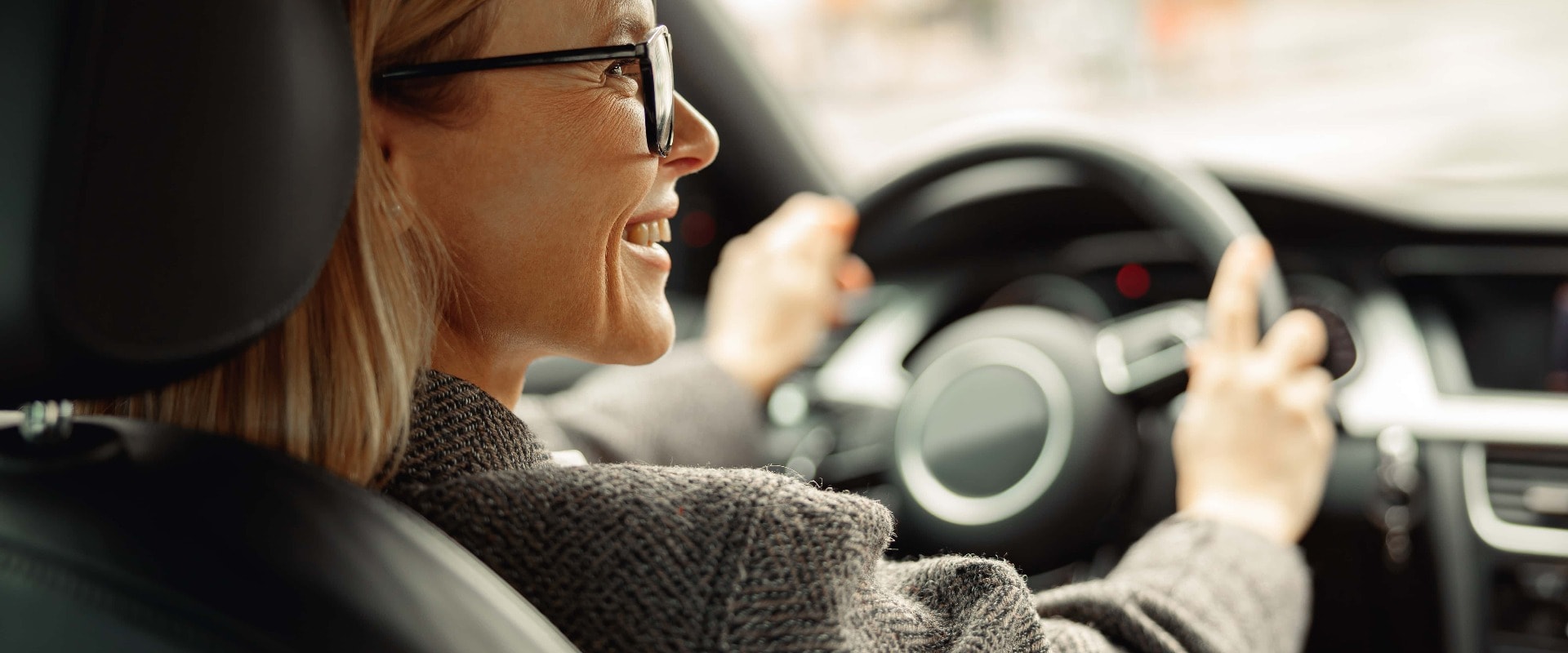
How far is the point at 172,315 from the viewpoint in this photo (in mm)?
522

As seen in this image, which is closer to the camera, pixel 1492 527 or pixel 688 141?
pixel 688 141

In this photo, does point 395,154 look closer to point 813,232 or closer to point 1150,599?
point 1150,599

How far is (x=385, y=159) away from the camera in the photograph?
0.79m

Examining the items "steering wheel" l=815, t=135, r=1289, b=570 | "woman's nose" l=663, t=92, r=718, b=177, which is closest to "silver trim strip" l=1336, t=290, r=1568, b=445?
"steering wheel" l=815, t=135, r=1289, b=570

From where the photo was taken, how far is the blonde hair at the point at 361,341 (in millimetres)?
683

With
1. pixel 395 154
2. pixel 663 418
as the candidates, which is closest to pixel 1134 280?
pixel 663 418

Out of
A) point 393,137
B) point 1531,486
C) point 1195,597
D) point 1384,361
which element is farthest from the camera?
point 1384,361

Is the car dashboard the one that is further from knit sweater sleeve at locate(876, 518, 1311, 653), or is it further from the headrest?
the headrest

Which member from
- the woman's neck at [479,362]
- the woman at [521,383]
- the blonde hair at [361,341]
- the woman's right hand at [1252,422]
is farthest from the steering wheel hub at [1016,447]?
the blonde hair at [361,341]

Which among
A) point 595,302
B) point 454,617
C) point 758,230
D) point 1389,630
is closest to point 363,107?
point 595,302

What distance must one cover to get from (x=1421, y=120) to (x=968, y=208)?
0.87 meters

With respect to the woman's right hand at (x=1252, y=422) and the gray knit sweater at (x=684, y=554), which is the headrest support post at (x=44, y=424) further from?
the woman's right hand at (x=1252, y=422)

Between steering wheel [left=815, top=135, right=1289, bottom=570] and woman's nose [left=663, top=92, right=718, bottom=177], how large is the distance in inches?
29.4

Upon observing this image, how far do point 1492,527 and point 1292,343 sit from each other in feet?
1.54
